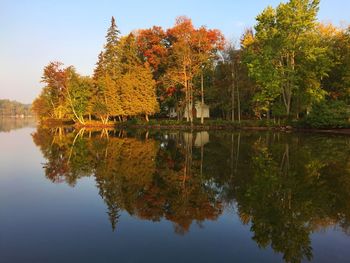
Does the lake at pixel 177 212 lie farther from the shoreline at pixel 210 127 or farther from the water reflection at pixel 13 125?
the water reflection at pixel 13 125

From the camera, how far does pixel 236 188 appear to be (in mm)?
9461

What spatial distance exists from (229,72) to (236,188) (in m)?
33.5

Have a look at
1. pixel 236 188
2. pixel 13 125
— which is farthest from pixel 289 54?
pixel 13 125

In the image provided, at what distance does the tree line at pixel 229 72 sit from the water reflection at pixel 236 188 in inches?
853

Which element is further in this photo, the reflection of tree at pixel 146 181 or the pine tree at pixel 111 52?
the pine tree at pixel 111 52

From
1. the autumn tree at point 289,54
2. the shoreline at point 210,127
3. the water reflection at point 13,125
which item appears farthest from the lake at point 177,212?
the water reflection at point 13,125

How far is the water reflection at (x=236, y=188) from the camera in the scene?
21.6 ft

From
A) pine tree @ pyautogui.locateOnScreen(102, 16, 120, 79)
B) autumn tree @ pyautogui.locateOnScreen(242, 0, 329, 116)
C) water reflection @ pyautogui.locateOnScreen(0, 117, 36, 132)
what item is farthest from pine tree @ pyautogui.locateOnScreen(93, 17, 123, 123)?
autumn tree @ pyautogui.locateOnScreen(242, 0, 329, 116)

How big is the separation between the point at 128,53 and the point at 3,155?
34.1m

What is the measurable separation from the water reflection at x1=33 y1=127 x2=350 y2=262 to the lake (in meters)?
0.03

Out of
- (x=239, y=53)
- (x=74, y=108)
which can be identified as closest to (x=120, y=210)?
(x=239, y=53)

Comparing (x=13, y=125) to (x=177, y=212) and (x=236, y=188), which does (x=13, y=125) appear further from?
(x=177, y=212)

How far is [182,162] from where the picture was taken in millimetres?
14547

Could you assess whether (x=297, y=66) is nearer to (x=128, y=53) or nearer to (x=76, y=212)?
(x=128, y=53)
